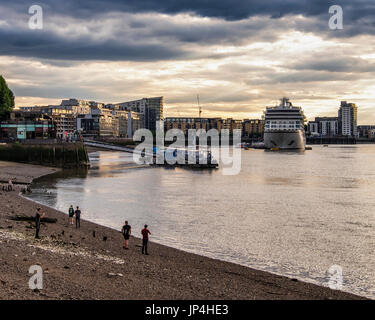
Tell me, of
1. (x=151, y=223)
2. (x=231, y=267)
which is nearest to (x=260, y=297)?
(x=231, y=267)

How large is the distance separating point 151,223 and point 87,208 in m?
8.37

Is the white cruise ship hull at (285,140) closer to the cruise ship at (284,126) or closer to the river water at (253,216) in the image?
the cruise ship at (284,126)

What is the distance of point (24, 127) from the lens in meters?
117

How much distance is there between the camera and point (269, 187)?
191 feet

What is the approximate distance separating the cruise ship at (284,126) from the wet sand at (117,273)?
514 feet

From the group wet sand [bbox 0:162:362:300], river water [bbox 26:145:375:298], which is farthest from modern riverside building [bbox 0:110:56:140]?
wet sand [bbox 0:162:362:300]

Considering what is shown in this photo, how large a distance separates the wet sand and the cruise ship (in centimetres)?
15678

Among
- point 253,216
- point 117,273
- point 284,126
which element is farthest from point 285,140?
point 117,273

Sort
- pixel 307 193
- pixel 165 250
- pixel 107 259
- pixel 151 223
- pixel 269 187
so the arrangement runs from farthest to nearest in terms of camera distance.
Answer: pixel 269 187, pixel 307 193, pixel 151 223, pixel 165 250, pixel 107 259

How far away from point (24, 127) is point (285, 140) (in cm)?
10222

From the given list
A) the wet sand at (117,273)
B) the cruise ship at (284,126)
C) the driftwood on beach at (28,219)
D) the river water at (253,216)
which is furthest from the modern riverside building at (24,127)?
the wet sand at (117,273)

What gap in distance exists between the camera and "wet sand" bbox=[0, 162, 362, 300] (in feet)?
50.5

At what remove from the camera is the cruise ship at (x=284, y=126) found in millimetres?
176250
